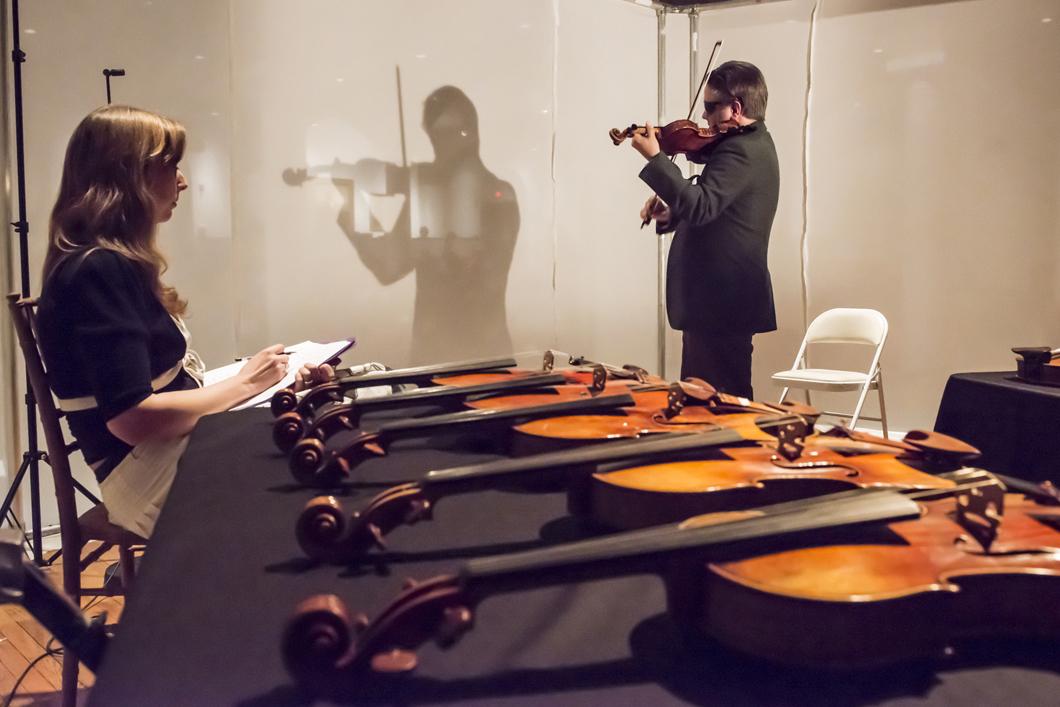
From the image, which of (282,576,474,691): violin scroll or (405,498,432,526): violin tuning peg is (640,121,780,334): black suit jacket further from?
(282,576,474,691): violin scroll

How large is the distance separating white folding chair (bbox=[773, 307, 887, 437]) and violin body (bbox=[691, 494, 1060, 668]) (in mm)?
2708

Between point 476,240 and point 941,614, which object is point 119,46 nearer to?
point 476,240

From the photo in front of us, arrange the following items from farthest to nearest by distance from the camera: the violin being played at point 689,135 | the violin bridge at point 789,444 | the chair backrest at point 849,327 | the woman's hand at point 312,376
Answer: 1. the chair backrest at point 849,327
2. the violin being played at point 689,135
3. the woman's hand at point 312,376
4. the violin bridge at point 789,444

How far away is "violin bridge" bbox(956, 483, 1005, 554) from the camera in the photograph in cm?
57

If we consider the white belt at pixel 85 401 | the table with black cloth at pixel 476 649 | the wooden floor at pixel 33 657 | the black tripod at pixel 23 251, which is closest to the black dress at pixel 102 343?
the white belt at pixel 85 401

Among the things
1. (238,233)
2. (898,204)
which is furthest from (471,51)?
(898,204)

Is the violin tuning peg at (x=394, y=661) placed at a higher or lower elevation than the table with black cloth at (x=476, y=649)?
higher

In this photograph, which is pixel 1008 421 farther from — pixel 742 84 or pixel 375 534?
Answer: pixel 375 534

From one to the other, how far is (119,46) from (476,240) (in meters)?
1.60

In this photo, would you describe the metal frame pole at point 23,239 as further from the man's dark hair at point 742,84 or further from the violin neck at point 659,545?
the violin neck at point 659,545

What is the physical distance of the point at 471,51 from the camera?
3.67 m

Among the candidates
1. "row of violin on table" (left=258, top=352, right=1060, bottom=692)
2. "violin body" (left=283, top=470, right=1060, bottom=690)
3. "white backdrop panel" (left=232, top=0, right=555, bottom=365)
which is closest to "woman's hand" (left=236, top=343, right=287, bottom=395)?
"row of violin on table" (left=258, top=352, right=1060, bottom=692)

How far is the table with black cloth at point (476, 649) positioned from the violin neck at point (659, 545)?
0.05 meters

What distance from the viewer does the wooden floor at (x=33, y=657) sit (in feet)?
6.45
